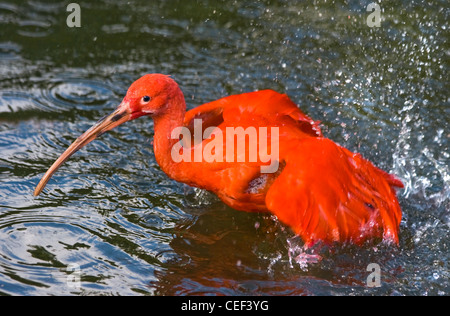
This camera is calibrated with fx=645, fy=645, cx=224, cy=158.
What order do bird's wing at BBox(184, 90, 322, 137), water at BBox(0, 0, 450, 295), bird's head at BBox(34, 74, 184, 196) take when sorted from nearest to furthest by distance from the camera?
water at BBox(0, 0, 450, 295) → bird's head at BBox(34, 74, 184, 196) → bird's wing at BBox(184, 90, 322, 137)

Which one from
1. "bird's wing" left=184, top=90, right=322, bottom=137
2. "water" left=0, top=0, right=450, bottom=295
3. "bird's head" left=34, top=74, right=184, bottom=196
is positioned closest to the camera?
"water" left=0, top=0, right=450, bottom=295

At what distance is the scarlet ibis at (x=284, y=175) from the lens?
3.81m

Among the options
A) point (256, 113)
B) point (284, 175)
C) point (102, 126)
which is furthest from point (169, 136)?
point (284, 175)

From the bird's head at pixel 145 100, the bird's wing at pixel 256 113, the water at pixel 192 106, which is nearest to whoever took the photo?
the water at pixel 192 106

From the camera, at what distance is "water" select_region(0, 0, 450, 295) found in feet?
12.2

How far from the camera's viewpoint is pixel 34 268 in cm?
365

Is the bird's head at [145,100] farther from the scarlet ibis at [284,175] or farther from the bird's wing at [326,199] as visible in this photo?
the bird's wing at [326,199]

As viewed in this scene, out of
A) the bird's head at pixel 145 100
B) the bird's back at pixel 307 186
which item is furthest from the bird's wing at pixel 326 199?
the bird's head at pixel 145 100

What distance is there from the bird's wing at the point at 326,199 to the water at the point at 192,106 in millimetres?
141

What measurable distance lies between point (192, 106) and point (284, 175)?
180 centimetres

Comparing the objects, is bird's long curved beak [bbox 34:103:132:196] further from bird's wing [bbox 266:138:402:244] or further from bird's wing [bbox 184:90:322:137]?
bird's wing [bbox 266:138:402:244]

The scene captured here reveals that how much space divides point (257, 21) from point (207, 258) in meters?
3.33

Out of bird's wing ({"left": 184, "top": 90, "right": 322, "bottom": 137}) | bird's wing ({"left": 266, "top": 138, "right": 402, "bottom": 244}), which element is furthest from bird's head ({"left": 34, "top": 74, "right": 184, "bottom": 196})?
bird's wing ({"left": 266, "top": 138, "right": 402, "bottom": 244})

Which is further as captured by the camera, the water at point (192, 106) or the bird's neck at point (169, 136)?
the bird's neck at point (169, 136)
